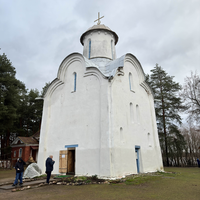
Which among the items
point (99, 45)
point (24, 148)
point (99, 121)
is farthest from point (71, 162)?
point (24, 148)

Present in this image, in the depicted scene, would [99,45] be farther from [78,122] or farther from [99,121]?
[99,121]

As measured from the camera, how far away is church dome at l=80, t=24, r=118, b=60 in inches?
595

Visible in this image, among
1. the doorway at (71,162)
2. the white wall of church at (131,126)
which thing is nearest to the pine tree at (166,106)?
the white wall of church at (131,126)

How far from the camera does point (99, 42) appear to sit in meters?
15.4

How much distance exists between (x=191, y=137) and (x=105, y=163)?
3594 cm

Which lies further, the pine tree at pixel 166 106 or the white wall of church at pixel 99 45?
the pine tree at pixel 166 106

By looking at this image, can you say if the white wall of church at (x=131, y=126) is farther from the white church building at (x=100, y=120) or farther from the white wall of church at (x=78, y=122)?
the white wall of church at (x=78, y=122)

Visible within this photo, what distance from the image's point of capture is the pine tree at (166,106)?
904 inches

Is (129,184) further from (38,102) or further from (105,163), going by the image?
(38,102)

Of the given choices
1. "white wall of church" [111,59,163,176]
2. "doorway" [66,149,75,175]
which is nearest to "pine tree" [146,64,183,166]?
"white wall of church" [111,59,163,176]

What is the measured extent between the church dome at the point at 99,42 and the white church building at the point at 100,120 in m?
0.13

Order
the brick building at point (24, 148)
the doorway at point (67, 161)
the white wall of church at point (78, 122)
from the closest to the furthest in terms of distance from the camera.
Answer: the white wall of church at point (78, 122) → the doorway at point (67, 161) → the brick building at point (24, 148)

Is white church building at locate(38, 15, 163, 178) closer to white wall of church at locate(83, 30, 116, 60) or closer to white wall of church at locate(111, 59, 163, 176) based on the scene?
white wall of church at locate(111, 59, 163, 176)

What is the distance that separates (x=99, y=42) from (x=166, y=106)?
46.0ft
